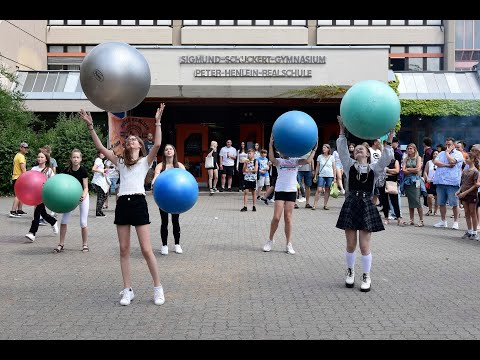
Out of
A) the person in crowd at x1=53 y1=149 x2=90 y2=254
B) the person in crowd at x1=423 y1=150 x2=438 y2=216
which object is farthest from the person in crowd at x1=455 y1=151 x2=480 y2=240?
the person in crowd at x1=53 y1=149 x2=90 y2=254

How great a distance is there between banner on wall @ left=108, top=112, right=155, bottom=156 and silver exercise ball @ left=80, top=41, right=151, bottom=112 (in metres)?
13.5

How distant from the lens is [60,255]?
902cm

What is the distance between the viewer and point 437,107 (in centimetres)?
2438

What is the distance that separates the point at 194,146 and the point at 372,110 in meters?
19.2

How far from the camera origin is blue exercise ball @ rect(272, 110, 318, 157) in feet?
25.5

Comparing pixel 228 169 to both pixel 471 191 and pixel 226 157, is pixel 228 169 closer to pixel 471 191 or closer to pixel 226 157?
pixel 226 157

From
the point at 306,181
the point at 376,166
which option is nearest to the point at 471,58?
the point at 306,181

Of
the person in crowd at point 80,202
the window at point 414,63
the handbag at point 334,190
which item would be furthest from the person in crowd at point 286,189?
the window at point 414,63

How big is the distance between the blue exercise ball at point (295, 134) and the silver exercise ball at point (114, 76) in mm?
2230

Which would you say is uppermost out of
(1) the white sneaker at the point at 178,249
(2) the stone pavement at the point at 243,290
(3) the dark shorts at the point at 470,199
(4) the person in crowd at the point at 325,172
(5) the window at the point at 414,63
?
(5) the window at the point at 414,63

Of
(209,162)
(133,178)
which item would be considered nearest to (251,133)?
(209,162)

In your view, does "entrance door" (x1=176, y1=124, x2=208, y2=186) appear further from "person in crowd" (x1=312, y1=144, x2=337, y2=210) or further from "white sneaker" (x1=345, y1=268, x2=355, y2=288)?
"white sneaker" (x1=345, y1=268, x2=355, y2=288)

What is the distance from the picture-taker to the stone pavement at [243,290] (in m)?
5.22

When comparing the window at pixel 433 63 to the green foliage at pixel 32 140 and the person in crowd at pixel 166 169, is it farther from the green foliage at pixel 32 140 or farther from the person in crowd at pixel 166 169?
the person in crowd at pixel 166 169
